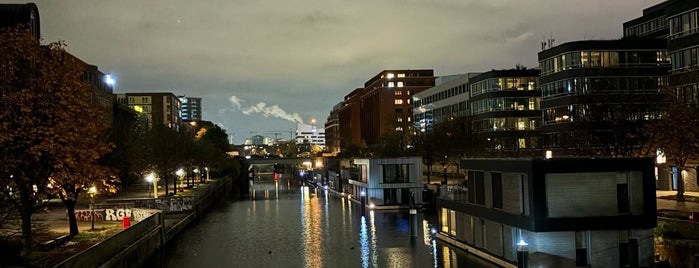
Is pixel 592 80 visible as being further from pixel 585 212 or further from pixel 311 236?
pixel 585 212

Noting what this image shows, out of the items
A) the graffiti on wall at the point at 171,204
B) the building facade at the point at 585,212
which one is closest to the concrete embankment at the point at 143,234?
the graffiti on wall at the point at 171,204

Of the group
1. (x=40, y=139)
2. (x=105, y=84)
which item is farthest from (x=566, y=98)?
(x=105, y=84)

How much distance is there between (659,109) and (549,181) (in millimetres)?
38940

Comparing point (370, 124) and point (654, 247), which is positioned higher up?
point (370, 124)

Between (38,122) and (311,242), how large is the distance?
21808mm

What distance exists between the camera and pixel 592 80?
71.4m

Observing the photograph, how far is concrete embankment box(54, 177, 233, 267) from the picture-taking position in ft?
89.9

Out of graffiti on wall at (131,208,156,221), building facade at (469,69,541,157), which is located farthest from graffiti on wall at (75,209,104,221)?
building facade at (469,69,541,157)

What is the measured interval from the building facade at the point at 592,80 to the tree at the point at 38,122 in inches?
1895

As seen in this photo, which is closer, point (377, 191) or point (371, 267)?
point (371, 267)

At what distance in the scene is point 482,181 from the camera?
113 feet

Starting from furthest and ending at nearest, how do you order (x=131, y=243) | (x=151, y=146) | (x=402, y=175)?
1. (x=151, y=146)
2. (x=402, y=175)
3. (x=131, y=243)

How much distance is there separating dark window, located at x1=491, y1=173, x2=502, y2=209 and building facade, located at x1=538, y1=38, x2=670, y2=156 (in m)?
32.9

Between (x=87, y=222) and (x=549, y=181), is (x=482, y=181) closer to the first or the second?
(x=549, y=181)
